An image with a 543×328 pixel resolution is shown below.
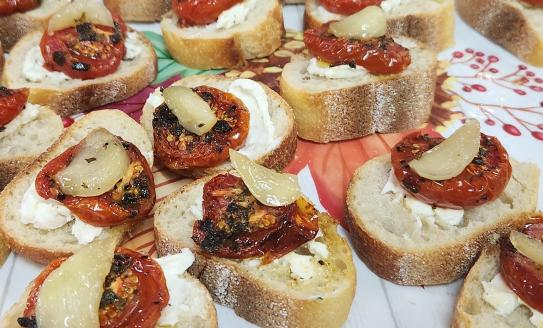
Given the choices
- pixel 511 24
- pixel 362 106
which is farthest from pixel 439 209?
pixel 511 24

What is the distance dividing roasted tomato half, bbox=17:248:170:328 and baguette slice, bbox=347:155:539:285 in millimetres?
976

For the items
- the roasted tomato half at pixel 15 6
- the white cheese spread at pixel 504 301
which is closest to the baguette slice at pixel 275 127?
the white cheese spread at pixel 504 301

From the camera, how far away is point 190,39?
13.1 feet

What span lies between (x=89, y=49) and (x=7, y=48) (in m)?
1.08

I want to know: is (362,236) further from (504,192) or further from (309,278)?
(504,192)

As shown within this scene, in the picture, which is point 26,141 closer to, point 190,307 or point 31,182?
point 31,182

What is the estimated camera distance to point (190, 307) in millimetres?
2373

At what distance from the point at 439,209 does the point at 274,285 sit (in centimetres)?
85

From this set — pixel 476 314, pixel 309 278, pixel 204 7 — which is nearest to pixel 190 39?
pixel 204 7

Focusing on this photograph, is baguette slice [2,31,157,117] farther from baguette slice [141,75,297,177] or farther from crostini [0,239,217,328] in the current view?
crostini [0,239,217,328]

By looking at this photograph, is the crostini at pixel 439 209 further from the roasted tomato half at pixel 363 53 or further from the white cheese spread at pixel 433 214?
the roasted tomato half at pixel 363 53

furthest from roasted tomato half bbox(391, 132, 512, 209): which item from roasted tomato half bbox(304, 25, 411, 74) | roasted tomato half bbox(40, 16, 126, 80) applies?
roasted tomato half bbox(40, 16, 126, 80)

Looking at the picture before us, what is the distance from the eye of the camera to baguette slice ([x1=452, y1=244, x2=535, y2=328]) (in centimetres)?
233

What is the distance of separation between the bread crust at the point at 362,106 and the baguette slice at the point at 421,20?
2.09ft
